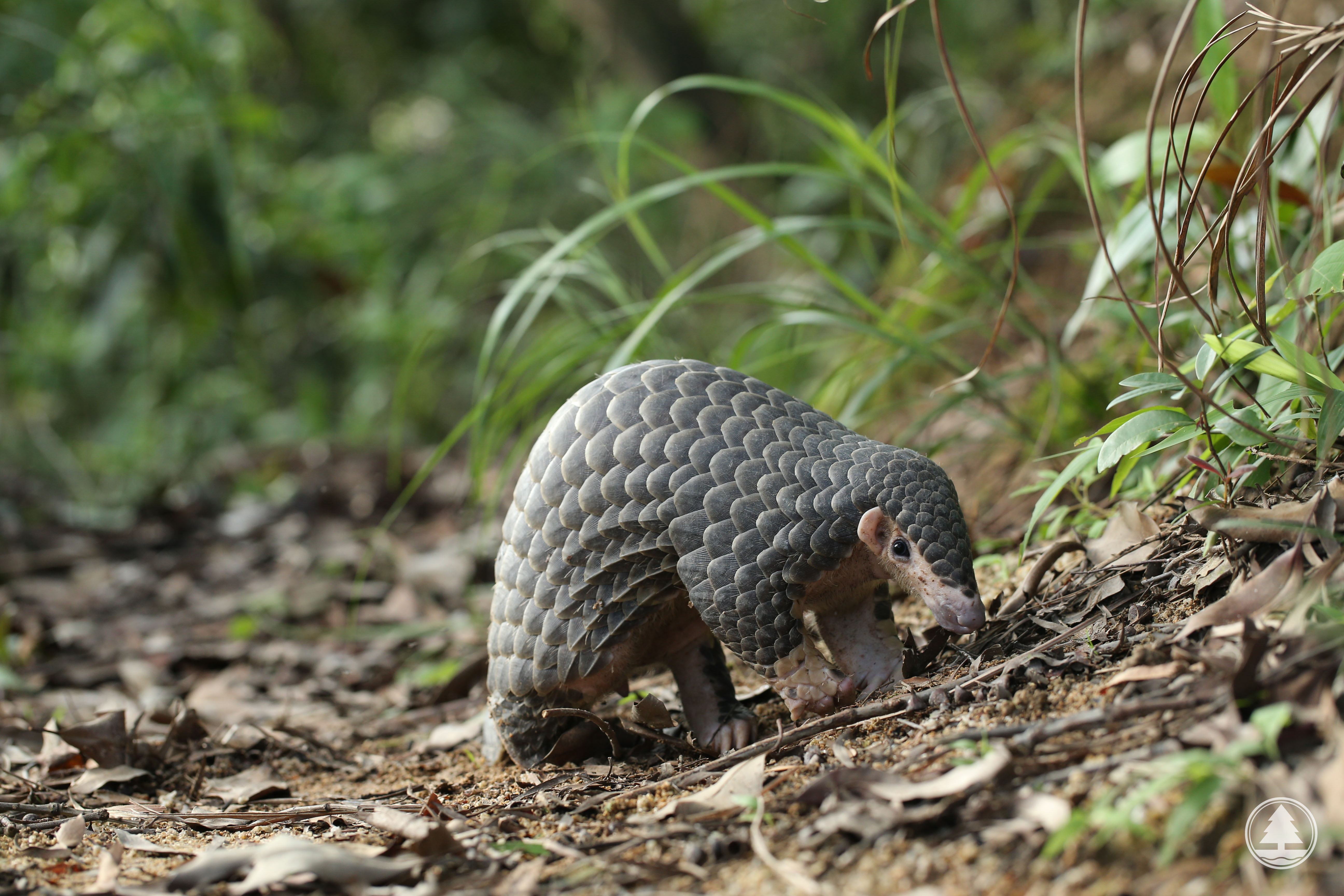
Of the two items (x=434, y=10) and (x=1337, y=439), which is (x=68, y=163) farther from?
(x=434, y=10)

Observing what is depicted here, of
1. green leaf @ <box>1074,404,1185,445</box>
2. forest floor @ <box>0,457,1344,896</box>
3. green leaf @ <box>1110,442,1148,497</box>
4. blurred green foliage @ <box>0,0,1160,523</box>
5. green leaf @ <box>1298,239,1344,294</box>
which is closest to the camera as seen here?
forest floor @ <box>0,457,1344,896</box>

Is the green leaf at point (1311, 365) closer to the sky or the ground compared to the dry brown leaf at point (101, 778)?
closer to the sky

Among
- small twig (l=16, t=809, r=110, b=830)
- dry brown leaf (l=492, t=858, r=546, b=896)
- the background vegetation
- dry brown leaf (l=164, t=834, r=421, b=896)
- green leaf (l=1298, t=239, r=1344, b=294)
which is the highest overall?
the background vegetation

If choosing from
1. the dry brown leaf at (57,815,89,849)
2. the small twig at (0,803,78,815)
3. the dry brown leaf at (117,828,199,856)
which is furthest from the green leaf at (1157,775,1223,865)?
the small twig at (0,803,78,815)

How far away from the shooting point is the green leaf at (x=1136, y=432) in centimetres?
218

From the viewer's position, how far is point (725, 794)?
199 cm

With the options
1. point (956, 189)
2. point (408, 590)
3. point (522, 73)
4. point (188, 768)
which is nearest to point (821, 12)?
point (956, 189)

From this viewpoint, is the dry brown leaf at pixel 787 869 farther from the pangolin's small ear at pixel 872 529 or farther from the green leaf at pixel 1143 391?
the green leaf at pixel 1143 391

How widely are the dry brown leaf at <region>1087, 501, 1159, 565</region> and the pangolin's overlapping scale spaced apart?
40 cm

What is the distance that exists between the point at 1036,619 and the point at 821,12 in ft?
24.2

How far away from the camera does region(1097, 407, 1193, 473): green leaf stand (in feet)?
7.14

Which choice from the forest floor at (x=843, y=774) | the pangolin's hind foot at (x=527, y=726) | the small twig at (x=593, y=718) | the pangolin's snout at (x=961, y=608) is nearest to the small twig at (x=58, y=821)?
the forest floor at (x=843, y=774)

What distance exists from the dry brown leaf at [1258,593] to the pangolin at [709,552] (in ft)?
1.67

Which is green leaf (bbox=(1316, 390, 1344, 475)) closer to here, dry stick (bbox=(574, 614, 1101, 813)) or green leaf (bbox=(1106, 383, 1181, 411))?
green leaf (bbox=(1106, 383, 1181, 411))
